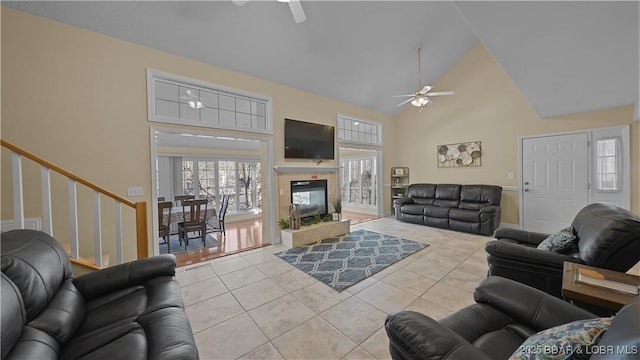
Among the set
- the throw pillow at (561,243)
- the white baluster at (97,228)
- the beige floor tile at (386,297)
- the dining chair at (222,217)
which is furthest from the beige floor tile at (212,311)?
the throw pillow at (561,243)

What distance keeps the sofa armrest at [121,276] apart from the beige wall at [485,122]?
20.7 ft

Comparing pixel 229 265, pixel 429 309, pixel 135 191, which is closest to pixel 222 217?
pixel 229 265

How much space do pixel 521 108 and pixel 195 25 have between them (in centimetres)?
641

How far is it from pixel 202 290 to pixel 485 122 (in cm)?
660

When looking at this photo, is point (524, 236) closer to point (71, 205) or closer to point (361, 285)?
point (361, 285)

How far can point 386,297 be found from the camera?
2.42 meters

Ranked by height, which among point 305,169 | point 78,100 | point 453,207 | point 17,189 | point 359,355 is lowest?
point 359,355

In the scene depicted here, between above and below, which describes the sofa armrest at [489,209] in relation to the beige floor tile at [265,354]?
above

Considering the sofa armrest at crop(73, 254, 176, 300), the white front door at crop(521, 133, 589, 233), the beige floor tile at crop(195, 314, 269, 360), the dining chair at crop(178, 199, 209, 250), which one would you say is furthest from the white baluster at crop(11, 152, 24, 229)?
the white front door at crop(521, 133, 589, 233)

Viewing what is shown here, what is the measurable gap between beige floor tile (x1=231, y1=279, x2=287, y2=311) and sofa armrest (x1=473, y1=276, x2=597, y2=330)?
1.92m

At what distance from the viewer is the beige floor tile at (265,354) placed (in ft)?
5.44

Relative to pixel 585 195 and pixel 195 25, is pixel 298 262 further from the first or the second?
pixel 585 195

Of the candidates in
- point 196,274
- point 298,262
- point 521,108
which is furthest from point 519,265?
point 521,108

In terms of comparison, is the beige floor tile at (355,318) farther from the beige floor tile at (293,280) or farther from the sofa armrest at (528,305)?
the sofa armrest at (528,305)
